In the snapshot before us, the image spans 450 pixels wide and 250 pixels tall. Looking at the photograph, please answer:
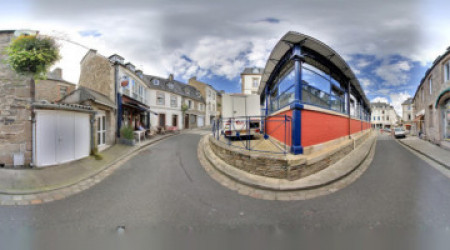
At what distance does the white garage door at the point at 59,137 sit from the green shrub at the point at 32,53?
1.17 meters

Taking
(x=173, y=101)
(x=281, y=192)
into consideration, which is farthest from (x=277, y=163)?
(x=173, y=101)

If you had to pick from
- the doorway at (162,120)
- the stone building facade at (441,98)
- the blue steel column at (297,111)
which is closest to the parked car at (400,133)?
the stone building facade at (441,98)

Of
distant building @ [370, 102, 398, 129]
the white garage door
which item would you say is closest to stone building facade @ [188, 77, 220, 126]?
the white garage door

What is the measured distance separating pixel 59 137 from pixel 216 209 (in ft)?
17.0

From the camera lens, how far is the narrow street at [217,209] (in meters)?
2.54

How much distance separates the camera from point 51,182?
3.68 meters

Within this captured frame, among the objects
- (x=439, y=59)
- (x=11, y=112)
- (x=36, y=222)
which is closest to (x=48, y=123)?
(x=11, y=112)

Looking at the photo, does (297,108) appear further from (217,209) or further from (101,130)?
(101,130)

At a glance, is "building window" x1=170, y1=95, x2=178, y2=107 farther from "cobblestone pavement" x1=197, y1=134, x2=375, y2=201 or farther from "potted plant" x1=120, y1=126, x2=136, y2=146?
"cobblestone pavement" x1=197, y1=134, x2=375, y2=201

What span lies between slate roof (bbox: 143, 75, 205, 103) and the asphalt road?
13569 millimetres

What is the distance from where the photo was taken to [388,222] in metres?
2.52

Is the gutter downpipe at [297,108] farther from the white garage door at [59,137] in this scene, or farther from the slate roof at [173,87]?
the slate roof at [173,87]

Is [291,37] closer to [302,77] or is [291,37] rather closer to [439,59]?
[302,77]

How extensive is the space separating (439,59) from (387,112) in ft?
106
